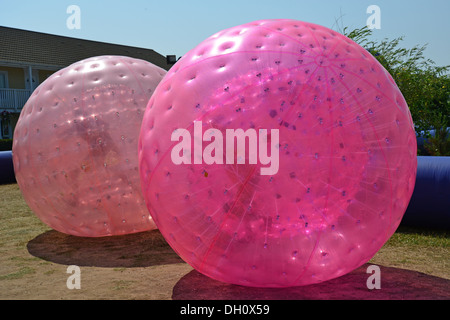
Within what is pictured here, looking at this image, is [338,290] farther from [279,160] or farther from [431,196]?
[431,196]

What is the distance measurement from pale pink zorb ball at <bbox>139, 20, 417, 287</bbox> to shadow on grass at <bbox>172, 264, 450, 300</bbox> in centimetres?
17

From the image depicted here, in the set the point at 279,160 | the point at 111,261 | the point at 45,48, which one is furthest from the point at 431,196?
the point at 45,48

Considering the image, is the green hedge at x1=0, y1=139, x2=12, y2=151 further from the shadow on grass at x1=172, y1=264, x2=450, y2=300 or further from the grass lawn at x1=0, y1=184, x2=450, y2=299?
the shadow on grass at x1=172, y1=264, x2=450, y2=300

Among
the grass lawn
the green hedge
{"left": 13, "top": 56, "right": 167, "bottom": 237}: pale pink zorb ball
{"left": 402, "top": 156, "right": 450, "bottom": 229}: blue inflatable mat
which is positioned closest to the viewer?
the grass lawn

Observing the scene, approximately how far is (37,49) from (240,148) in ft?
83.9

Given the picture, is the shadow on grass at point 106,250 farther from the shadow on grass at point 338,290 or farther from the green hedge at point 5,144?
the green hedge at point 5,144

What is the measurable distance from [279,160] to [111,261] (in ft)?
8.45

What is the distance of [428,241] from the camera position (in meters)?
5.52

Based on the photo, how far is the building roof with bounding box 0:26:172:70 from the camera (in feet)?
80.3

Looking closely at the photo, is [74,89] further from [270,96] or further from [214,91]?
[270,96]

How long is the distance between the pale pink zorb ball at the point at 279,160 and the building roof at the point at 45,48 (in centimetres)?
2303

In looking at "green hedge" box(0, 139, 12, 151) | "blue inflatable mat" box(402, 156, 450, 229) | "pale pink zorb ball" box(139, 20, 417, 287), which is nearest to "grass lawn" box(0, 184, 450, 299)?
"blue inflatable mat" box(402, 156, 450, 229)

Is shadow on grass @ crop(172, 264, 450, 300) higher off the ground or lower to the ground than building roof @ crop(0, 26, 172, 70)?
lower

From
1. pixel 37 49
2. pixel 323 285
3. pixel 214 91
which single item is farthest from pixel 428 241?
pixel 37 49
